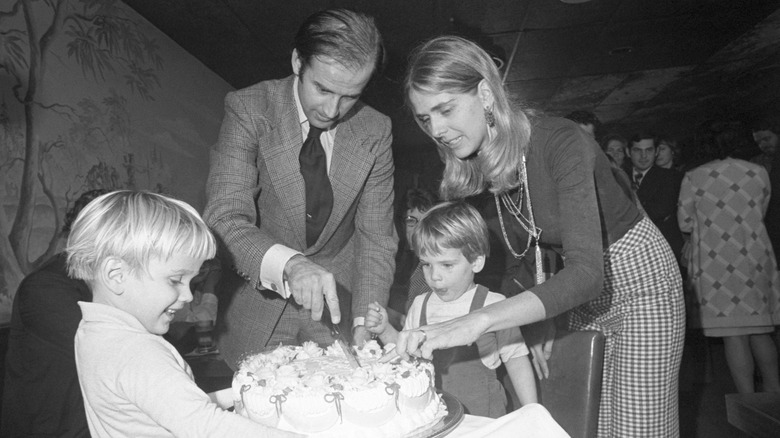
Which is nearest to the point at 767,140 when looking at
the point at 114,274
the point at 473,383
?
the point at 473,383

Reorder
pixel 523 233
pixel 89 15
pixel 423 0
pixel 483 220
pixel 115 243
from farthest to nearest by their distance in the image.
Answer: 1. pixel 423 0
2. pixel 89 15
3. pixel 483 220
4. pixel 523 233
5. pixel 115 243

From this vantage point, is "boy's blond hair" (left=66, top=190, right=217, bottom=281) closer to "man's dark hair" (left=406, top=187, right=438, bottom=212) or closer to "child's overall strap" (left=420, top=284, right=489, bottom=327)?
"child's overall strap" (left=420, top=284, right=489, bottom=327)

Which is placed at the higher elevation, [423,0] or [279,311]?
[423,0]

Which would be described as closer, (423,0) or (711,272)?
(711,272)

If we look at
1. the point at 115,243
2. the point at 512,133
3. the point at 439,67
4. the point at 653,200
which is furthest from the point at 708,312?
the point at 115,243

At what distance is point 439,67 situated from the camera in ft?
5.71

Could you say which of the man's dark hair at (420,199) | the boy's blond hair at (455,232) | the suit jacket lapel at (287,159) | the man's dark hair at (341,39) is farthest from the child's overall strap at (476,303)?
the man's dark hair at (420,199)

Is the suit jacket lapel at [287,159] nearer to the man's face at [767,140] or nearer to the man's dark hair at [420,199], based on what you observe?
the man's dark hair at [420,199]

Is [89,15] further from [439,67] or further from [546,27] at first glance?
[546,27]

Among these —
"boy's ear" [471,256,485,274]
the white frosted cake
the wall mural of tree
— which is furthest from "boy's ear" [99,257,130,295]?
→ the wall mural of tree

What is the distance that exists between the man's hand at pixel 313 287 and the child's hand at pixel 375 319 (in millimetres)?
318

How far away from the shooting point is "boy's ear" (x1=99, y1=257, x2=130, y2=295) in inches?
50.4

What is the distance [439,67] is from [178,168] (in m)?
3.83

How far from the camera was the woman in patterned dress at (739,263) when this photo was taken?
3418 mm
